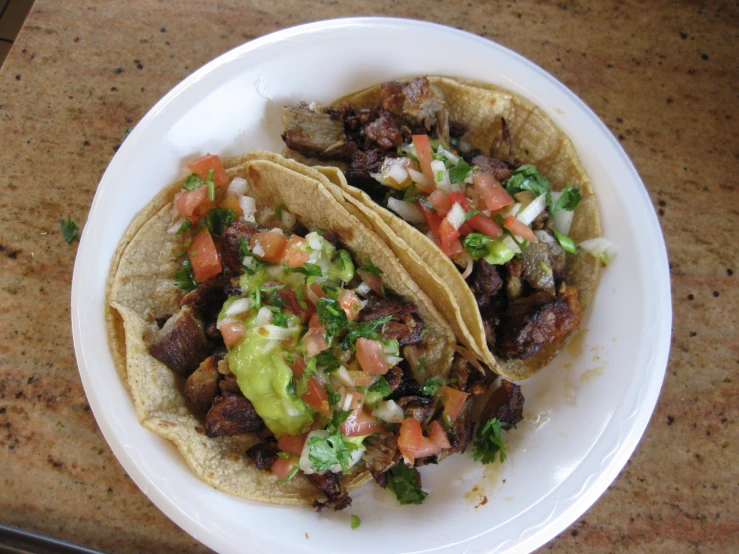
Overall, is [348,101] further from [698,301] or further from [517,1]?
[698,301]

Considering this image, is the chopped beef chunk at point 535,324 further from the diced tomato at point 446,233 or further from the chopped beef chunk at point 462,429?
the diced tomato at point 446,233

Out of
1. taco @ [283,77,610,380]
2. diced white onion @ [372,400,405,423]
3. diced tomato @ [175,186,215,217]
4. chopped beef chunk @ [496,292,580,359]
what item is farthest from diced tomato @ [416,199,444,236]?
diced tomato @ [175,186,215,217]

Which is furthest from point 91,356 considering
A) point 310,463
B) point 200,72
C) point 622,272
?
point 622,272

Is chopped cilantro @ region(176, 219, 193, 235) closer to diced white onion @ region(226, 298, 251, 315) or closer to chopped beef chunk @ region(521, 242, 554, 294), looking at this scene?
diced white onion @ region(226, 298, 251, 315)

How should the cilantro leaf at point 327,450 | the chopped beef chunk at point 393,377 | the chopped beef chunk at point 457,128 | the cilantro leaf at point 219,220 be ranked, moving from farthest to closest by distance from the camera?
the chopped beef chunk at point 457,128 → the cilantro leaf at point 219,220 → the chopped beef chunk at point 393,377 → the cilantro leaf at point 327,450

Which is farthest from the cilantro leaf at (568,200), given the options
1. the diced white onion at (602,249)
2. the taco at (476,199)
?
the diced white onion at (602,249)
